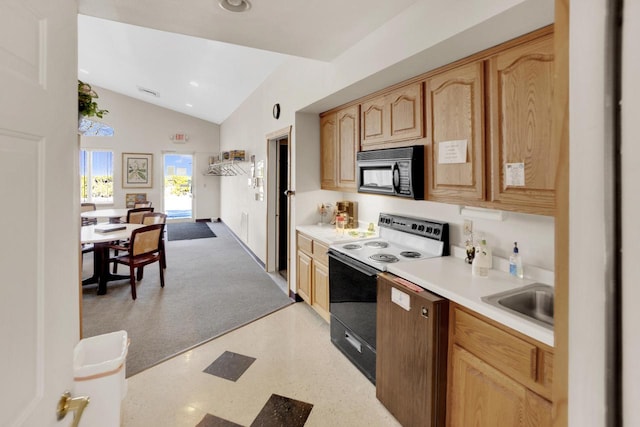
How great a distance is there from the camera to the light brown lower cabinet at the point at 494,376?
4.03 ft

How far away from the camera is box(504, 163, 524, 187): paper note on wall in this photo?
158cm

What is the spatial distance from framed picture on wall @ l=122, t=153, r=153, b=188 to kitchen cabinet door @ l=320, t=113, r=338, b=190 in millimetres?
7077

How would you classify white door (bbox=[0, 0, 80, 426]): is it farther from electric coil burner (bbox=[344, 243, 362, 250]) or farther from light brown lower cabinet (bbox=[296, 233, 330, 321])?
light brown lower cabinet (bbox=[296, 233, 330, 321])

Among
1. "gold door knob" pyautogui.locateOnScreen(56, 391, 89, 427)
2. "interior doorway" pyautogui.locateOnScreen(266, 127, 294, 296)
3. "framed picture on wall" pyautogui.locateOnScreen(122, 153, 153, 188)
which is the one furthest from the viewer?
"framed picture on wall" pyautogui.locateOnScreen(122, 153, 153, 188)

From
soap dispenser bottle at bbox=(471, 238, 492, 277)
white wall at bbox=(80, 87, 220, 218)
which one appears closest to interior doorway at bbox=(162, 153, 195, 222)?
white wall at bbox=(80, 87, 220, 218)

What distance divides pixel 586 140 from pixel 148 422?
92.5 inches

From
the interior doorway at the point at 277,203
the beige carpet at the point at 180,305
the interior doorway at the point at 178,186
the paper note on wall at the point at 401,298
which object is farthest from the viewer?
the interior doorway at the point at 178,186

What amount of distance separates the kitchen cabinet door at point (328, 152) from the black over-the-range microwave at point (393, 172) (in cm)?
57

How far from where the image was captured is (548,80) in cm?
144

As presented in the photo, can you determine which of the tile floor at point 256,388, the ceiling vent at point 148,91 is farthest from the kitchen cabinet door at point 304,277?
the ceiling vent at point 148,91

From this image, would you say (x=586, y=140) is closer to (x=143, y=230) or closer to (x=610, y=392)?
(x=610, y=392)

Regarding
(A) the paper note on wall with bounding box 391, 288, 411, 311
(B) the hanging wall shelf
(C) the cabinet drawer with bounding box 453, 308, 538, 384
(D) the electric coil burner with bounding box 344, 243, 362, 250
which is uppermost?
(B) the hanging wall shelf

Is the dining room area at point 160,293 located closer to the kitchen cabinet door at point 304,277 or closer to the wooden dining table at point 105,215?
the wooden dining table at point 105,215

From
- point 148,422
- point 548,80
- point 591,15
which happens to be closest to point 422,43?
point 548,80
